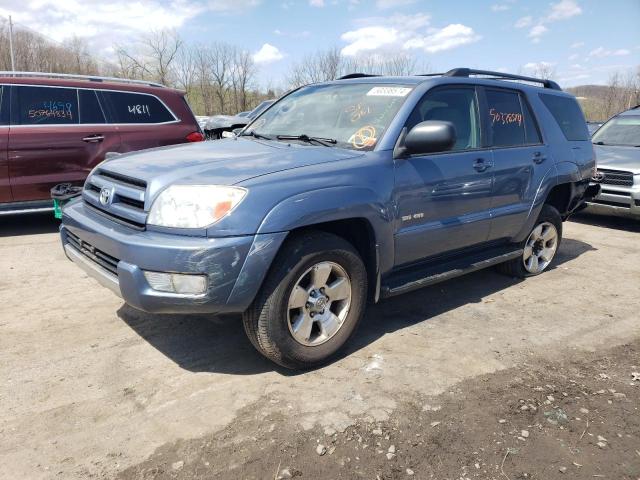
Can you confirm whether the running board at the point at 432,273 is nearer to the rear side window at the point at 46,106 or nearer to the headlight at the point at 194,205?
the headlight at the point at 194,205

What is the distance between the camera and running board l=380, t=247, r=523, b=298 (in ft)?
11.9

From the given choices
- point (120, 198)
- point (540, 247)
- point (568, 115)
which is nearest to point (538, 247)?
point (540, 247)

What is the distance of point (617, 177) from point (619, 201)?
14.4 inches

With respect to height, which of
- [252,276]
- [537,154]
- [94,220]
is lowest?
[252,276]

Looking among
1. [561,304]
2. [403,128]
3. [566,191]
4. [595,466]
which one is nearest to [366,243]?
[403,128]

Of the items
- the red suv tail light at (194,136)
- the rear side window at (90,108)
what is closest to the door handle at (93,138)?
the rear side window at (90,108)

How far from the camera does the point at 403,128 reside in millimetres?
3607

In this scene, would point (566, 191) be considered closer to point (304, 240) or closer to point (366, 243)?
point (366, 243)

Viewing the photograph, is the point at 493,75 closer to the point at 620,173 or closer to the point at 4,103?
the point at 620,173

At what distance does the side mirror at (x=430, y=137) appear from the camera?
3.40 metres

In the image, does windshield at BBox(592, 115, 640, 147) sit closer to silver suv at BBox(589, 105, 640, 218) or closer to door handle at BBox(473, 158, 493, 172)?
silver suv at BBox(589, 105, 640, 218)

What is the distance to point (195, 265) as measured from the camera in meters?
2.71

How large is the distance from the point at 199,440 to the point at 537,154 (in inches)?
154

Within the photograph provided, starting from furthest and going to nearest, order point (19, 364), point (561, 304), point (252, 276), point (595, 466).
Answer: point (561, 304) < point (19, 364) < point (252, 276) < point (595, 466)
